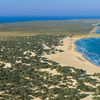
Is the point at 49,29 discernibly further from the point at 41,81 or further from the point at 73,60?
the point at 41,81

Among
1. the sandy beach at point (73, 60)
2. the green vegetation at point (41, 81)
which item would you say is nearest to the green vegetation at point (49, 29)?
the sandy beach at point (73, 60)

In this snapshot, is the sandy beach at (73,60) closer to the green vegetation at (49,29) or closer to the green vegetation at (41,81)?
the green vegetation at (41,81)

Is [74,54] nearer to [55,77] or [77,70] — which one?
[77,70]

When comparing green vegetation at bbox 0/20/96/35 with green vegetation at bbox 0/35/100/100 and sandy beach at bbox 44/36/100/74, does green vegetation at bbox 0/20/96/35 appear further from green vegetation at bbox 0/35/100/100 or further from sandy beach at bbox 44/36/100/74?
green vegetation at bbox 0/35/100/100

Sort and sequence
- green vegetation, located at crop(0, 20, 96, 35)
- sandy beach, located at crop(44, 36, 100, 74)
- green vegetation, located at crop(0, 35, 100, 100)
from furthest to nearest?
green vegetation, located at crop(0, 20, 96, 35) < sandy beach, located at crop(44, 36, 100, 74) < green vegetation, located at crop(0, 35, 100, 100)

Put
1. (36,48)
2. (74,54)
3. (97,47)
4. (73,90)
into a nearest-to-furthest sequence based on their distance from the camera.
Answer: (73,90)
(74,54)
(36,48)
(97,47)

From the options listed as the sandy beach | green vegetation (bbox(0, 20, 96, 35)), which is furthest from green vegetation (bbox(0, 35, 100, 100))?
green vegetation (bbox(0, 20, 96, 35))

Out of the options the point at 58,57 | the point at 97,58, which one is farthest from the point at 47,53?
the point at 97,58

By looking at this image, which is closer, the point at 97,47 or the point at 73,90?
the point at 73,90
